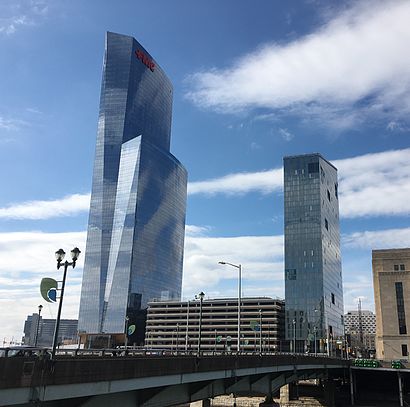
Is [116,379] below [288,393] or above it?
above

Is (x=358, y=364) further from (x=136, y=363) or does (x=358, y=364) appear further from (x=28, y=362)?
(x=28, y=362)

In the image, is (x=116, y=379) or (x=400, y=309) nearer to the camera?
(x=116, y=379)

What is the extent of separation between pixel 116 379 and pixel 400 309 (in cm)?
14300

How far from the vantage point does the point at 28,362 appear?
1623 centimetres

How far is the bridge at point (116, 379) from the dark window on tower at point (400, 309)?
120 metres

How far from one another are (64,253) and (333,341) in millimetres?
191427

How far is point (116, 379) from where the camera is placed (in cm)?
2048

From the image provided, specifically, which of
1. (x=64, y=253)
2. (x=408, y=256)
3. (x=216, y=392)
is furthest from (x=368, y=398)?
(x=64, y=253)

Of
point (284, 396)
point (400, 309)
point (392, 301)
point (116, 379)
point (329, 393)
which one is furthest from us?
point (392, 301)

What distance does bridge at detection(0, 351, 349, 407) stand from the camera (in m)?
16.1

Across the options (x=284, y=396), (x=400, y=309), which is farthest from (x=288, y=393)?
(x=400, y=309)

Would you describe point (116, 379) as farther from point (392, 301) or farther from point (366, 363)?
point (392, 301)

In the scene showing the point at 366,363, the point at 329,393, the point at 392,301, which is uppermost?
the point at 392,301

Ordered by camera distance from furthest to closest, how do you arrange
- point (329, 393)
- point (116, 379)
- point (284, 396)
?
point (284, 396) < point (329, 393) < point (116, 379)
